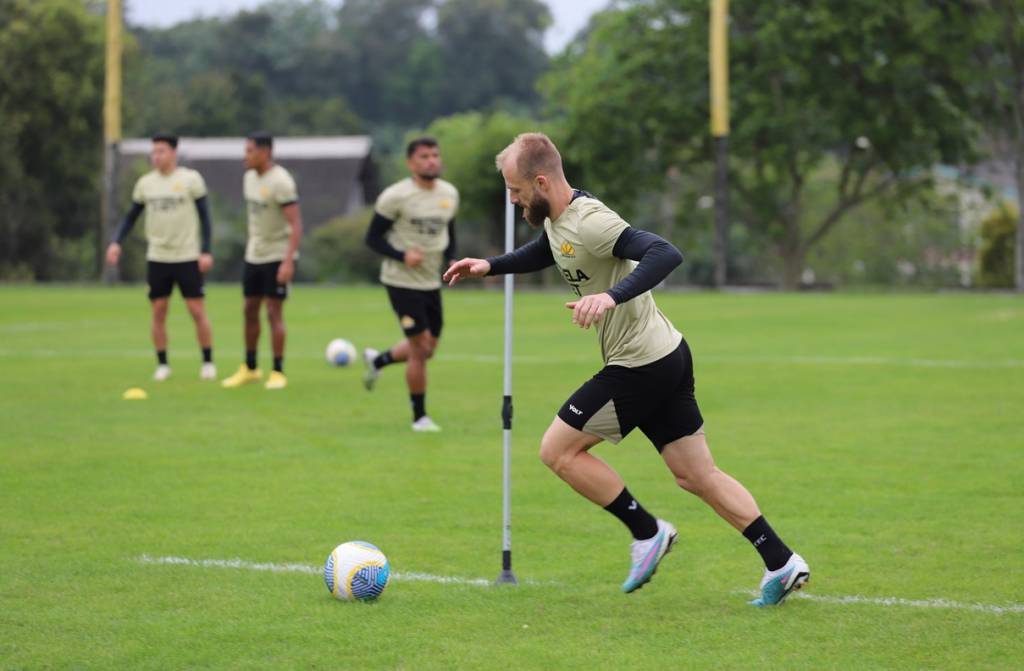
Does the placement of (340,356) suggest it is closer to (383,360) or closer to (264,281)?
(264,281)

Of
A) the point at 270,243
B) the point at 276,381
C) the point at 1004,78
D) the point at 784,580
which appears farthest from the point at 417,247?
the point at 1004,78

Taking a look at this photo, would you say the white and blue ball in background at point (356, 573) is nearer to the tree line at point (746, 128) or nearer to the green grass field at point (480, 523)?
the green grass field at point (480, 523)

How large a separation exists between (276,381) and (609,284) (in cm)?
943

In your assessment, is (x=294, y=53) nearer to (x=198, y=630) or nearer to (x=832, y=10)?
(x=832, y=10)

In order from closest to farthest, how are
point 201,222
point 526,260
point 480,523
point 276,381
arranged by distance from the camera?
1. point 526,260
2. point 480,523
3. point 276,381
4. point 201,222

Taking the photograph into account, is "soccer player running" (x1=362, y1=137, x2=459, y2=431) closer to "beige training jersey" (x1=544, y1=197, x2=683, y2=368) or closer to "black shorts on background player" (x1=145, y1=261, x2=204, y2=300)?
"black shorts on background player" (x1=145, y1=261, x2=204, y2=300)

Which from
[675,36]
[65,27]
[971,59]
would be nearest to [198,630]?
[971,59]

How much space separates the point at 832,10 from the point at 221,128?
5649 centimetres

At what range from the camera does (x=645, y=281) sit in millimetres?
6102

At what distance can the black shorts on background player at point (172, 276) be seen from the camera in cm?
1564

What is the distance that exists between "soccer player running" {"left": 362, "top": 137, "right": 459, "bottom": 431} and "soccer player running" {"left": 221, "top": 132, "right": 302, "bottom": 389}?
2.70 m

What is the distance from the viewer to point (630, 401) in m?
6.50

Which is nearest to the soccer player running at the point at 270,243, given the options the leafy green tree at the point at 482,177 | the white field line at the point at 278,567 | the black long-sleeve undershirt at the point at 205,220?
the black long-sleeve undershirt at the point at 205,220

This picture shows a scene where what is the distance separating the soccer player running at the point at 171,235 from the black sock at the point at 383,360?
2.29 m
